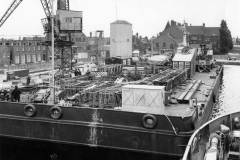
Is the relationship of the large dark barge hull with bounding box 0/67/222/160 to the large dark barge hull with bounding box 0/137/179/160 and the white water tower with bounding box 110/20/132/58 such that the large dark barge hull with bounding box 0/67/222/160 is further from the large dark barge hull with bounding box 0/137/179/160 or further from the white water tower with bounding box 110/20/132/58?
the white water tower with bounding box 110/20/132/58

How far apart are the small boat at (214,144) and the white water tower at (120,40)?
41204 mm

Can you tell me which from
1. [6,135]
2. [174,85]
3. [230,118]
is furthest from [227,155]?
[174,85]

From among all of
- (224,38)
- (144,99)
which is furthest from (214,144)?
(224,38)

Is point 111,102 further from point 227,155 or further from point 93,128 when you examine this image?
point 227,155

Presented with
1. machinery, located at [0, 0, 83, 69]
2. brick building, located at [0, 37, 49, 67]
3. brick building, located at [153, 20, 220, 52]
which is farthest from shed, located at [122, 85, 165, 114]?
brick building, located at [153, 20, 220, 52]

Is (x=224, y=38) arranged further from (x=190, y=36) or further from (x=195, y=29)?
(x=190, y=36)

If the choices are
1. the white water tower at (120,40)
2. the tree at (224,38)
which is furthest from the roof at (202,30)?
the white water tower at (120,40)

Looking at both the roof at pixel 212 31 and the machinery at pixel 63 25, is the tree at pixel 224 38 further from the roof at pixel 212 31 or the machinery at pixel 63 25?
the machinery at pixel 63 25

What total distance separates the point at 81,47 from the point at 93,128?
69.0 m

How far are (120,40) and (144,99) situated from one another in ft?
135

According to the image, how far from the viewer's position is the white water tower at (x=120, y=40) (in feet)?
176

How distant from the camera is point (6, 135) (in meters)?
14.7

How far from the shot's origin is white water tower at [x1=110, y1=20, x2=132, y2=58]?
Answer: 176 feet

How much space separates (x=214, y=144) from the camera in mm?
10242
